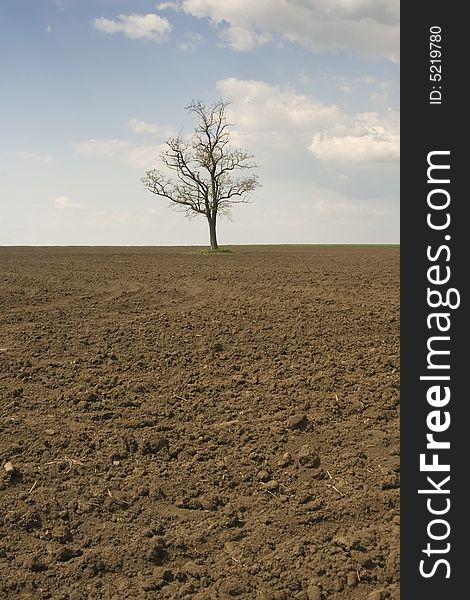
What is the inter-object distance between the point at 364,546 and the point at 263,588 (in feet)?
2.58

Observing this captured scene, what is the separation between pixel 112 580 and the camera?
4371 mm

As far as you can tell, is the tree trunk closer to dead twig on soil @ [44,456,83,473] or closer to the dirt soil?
the dirt soil

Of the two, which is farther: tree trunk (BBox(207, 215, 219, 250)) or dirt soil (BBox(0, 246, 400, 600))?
tree trunk (BBox(207, 215, 219, 250))

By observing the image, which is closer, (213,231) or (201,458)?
(201,458)

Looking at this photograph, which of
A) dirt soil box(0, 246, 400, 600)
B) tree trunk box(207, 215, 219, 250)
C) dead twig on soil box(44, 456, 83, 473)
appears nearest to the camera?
dirt soil box(0, 246, 400, 600)

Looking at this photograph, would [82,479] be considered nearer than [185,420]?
Yes

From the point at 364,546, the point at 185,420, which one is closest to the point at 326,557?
the point at 364,546

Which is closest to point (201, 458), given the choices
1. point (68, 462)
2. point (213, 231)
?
point (68, 462)

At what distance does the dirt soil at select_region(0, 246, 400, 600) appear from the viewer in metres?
4.40

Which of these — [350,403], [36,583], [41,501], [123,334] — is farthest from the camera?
[123,334]

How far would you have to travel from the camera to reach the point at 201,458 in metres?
5.73

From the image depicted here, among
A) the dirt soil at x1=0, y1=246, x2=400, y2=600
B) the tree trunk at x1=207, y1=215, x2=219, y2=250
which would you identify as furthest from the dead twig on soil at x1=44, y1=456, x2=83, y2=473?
the tree trunk at x1=207, y1=215, x2=219, y2=250

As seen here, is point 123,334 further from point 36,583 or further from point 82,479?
point 36,583

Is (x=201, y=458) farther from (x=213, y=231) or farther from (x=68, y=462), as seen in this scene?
(x=213, y=231)
